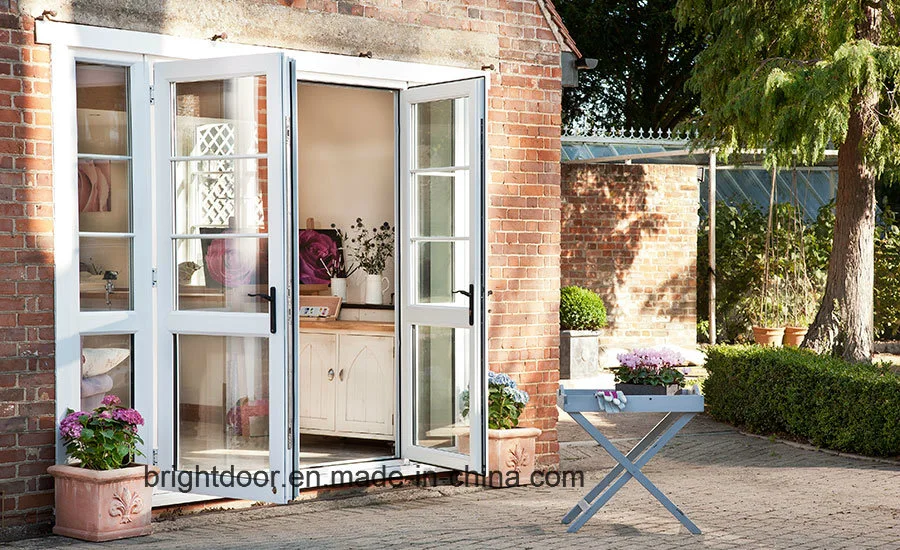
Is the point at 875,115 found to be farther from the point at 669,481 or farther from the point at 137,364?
the point at 137,364

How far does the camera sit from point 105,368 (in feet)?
21.3

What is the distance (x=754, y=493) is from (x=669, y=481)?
0.65 meters

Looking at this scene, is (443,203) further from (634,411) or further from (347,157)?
(347,157)

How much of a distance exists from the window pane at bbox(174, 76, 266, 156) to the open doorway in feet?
5.82

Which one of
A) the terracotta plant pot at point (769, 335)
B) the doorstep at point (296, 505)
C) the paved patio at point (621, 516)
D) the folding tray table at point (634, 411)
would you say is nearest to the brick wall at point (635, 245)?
the terracotta plant pot at point (769, 335)

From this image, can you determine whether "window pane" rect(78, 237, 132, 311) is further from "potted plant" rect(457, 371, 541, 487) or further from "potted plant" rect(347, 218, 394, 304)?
"potted plant" rect(347, 218, 394, 304)

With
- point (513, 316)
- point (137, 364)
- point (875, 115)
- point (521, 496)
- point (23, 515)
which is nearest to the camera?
point (23, 515)

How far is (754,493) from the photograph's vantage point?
7.66 meters

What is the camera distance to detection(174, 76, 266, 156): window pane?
6320 mm

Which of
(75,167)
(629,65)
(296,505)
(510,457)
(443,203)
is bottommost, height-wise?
(296,505)

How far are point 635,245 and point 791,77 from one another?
20.4 ft

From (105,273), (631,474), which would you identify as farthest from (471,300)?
(105,273)

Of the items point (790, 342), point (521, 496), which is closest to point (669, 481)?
point (521, 496)

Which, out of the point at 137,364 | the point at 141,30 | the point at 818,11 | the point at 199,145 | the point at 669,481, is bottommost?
the point at 669,481
